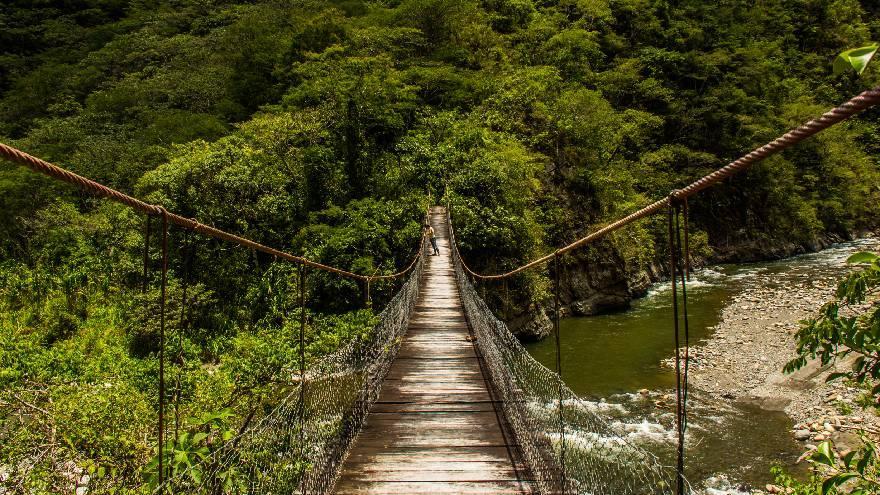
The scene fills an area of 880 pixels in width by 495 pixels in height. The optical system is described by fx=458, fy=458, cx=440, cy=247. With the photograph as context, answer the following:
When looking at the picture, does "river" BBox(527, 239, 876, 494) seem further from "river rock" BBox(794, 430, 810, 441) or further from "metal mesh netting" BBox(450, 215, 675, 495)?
"metal mesh netting" BBox(450, 215, 675, 495)

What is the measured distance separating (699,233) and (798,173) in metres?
6.66

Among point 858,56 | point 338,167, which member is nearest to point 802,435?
point 858,56

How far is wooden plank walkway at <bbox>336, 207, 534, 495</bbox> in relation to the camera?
258cm

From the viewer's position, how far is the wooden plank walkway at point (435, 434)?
2582 mm

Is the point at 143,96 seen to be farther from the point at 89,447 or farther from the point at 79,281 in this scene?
the point at 89,447

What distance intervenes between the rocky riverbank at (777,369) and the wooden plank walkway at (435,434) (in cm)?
329

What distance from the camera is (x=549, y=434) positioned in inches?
140

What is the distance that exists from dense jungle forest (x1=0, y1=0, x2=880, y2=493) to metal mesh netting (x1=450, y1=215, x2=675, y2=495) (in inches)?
67.5

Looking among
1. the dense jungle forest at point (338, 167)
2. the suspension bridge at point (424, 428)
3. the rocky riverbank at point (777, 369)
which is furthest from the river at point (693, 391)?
the dense jungle forest at point (338, 167)

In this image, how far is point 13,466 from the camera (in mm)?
3570

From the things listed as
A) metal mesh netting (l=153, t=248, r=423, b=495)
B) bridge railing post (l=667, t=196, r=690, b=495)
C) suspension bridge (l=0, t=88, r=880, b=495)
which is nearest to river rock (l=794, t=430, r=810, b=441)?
suspension bridge (l=0, t=88, r=880, b=495)

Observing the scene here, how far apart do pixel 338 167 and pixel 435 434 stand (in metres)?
7.95

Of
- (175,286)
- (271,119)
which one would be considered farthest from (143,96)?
(175,286)

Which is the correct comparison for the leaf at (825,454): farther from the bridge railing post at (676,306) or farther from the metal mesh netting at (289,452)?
the metal mesh netting at (289,452)
